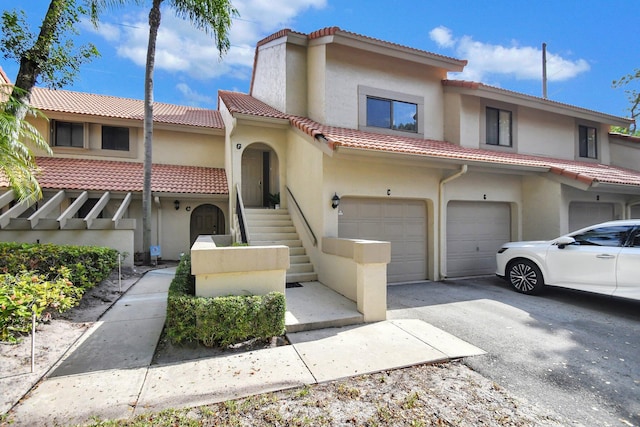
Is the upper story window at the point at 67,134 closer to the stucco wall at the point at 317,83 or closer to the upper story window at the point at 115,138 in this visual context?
the upper story window at the point at 115,138

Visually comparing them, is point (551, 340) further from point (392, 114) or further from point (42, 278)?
point (42, 278)

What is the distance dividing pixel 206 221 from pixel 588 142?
16.9 m

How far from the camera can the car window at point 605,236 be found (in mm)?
5797

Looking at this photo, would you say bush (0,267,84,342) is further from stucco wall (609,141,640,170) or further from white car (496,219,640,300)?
stucco wall (609,141,640,170)

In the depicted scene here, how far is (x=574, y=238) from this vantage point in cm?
639

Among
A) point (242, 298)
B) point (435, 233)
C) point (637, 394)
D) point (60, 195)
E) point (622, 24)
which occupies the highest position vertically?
point (622, 24)

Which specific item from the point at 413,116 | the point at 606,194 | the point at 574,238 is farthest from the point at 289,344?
the point at 606,194

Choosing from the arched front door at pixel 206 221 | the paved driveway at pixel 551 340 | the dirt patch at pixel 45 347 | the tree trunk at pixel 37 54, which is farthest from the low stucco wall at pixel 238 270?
the arched front door at pixel 206 221

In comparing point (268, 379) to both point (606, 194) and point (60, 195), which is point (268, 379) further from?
point (606, 194)

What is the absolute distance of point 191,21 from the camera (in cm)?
981

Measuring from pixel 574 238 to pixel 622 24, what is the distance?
16837mm

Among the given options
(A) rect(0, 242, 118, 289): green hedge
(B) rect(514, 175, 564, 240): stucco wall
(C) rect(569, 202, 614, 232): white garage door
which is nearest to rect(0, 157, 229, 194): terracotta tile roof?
(A) rect(0, 242, 118, 289): green hedge

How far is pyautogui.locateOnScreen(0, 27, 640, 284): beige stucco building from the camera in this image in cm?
781

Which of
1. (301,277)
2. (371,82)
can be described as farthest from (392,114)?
(301,277)
